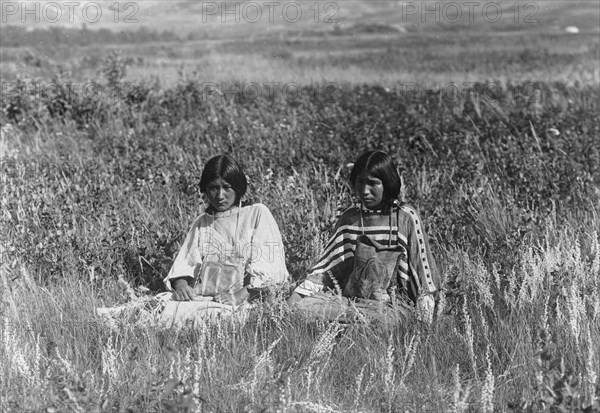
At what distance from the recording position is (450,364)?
3629mm

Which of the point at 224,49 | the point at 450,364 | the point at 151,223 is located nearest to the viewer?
the point at 450,364

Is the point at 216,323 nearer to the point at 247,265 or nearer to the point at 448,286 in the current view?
the point at 247,265

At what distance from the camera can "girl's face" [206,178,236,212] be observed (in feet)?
14.9

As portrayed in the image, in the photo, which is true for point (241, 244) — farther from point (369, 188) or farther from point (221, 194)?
point (369, 188)

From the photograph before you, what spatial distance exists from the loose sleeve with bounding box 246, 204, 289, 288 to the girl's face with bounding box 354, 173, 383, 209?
0.54 meters

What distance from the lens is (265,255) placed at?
14.8 feet

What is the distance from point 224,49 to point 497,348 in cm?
2725

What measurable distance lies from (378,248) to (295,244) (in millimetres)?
736

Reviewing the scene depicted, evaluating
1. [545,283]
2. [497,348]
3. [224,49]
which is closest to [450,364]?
[497,348]
